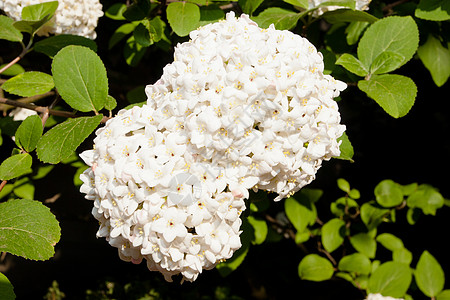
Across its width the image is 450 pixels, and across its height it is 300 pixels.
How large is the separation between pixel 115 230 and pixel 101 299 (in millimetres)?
2074

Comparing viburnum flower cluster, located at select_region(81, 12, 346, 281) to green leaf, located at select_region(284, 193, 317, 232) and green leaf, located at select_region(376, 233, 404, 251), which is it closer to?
green leaf, located at select_region(284, 193, 317, 232)

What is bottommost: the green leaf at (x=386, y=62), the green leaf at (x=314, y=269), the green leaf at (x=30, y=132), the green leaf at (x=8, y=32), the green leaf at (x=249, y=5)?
the green leaf at (x=314, y=269)

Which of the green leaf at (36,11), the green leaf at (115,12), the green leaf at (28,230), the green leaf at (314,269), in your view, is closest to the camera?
the green leaf at (28,230)

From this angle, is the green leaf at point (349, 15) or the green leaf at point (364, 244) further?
the green leaf at point (364, 244)

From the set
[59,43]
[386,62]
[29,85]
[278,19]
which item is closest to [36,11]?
[59,43]

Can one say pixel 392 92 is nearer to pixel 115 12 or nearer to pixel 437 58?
pixel 437 58

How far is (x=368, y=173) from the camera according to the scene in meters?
3.66

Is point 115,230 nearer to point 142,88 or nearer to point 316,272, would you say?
point 142,88

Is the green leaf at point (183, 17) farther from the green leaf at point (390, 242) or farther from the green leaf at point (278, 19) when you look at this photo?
the green leaf at point (390, 242)

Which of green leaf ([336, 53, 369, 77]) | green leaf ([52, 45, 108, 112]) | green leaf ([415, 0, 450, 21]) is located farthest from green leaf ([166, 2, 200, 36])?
green leaf ([415, 0, 450, 21])

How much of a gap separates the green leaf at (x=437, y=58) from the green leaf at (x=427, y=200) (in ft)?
1.87

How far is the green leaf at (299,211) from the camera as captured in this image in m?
2.25

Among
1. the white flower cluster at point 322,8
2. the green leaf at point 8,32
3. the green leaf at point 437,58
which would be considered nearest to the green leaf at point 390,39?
the white flower cluster at point 322,8

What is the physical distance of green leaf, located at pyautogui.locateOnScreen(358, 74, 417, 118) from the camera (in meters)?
1.40
